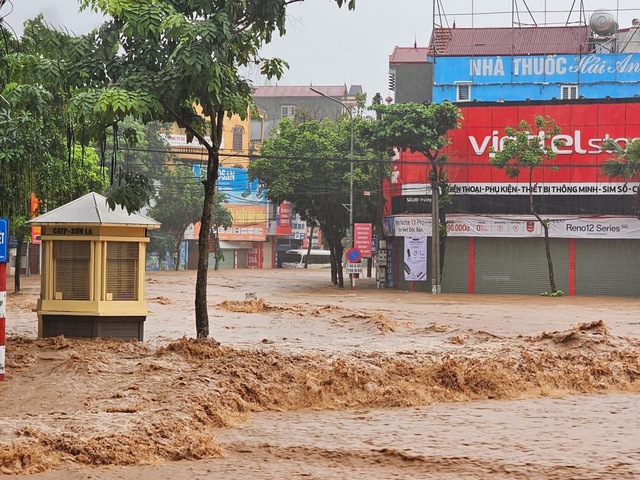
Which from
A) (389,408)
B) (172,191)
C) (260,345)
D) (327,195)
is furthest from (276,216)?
(389,408)

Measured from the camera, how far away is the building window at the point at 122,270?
1666 centimetres

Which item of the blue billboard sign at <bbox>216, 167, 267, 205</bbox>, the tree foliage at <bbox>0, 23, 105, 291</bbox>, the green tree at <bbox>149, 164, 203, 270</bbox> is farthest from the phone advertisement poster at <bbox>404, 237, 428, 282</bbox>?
the blue billboard sign at <bbox>216, 167, 267, 205</bbox>

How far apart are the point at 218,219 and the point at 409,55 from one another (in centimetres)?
1872

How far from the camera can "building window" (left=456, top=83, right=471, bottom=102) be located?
62.1 metres

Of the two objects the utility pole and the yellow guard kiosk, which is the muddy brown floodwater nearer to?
the yellow guard kiosk

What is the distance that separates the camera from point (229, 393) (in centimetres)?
1201

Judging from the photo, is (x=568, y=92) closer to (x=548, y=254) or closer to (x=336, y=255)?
(x=336, y=255)

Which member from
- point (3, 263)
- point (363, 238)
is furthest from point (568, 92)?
point (3, 263)

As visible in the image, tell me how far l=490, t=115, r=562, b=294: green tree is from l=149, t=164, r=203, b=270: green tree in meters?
33.9

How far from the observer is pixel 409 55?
235 ft

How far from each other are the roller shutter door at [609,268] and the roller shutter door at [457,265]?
192 inches

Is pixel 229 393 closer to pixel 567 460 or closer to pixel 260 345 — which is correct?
pixel 567 460

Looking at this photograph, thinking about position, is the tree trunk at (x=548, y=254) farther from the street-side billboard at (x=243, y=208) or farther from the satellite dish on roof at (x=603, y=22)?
the street-side billboard at (x=243, y=208)

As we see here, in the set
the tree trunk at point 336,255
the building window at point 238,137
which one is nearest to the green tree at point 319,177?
the tree trunk at point 336,255
